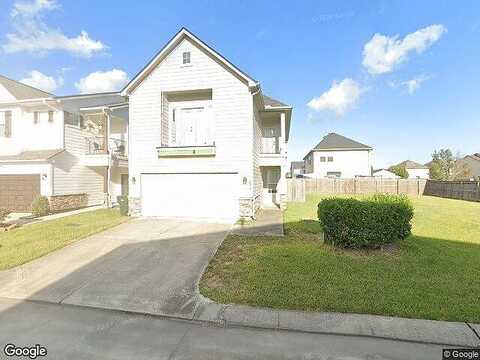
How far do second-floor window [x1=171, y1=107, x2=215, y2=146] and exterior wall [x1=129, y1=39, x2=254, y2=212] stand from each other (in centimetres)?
87

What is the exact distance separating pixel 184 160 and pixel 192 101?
3410 mm

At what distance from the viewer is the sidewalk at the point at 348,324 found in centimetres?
418

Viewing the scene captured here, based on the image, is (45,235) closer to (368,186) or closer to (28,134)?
(28,134)

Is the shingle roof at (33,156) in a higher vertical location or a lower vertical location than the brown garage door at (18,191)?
higher

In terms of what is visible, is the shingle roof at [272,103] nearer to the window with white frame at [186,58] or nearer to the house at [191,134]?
the house at [191,134]

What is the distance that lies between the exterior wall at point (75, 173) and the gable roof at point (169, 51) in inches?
256

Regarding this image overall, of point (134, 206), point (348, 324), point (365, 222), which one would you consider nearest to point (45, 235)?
point (134, 206)

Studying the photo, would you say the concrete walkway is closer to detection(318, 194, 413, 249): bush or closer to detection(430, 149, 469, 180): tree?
detection(318, 194, 413, 249): bush

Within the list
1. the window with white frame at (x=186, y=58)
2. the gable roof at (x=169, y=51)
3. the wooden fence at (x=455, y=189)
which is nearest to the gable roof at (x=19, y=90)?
the gable roof at (x=169, y=51)

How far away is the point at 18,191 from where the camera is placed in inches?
658

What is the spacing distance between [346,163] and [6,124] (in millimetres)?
40891

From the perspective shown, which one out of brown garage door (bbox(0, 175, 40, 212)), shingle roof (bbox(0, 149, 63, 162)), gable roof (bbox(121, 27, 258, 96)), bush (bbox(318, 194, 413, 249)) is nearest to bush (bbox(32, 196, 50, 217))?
brown garage door (bbox(0, 175, 40, 212))

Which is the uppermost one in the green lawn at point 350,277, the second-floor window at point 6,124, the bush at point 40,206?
the second-floor window at point 6,124

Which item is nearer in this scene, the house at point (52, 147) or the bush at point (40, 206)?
the bush at point (40, 206)
